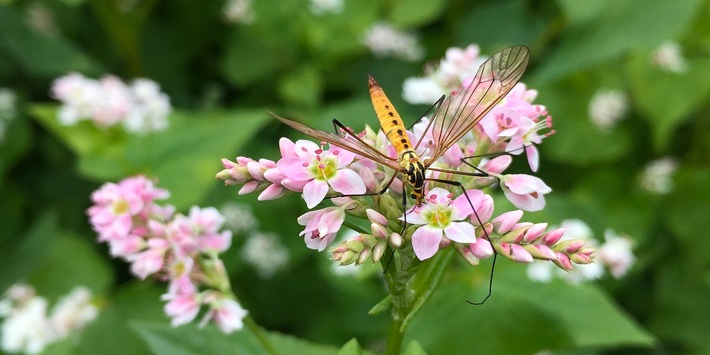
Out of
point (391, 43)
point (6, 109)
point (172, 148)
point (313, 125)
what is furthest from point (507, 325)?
point (6, 109)

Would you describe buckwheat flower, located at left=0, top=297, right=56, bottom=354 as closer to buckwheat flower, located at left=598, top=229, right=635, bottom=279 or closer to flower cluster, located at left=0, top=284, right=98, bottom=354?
flower cluster, located at left=0, top=284, right=98, bottom=354

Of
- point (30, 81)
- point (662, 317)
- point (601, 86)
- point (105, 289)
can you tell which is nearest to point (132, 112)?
point (105, 289)

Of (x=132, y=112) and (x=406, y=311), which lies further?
(x=132, y=112)

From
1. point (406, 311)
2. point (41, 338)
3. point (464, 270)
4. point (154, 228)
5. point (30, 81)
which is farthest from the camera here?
point (30, 81)

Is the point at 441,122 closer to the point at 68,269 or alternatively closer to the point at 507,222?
the point at 507,222

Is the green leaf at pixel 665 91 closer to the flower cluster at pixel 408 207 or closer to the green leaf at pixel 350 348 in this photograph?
the flower cluster at pixel 408 207

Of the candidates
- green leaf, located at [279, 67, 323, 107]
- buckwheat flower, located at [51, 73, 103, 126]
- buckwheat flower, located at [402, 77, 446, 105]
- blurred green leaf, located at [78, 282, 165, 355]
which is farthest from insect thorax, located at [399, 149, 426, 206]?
green leaf, located at [279, 67, 323, 107]

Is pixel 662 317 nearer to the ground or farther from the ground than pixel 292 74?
nearer to the ground

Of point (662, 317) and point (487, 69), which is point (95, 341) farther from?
point (662, 317)
